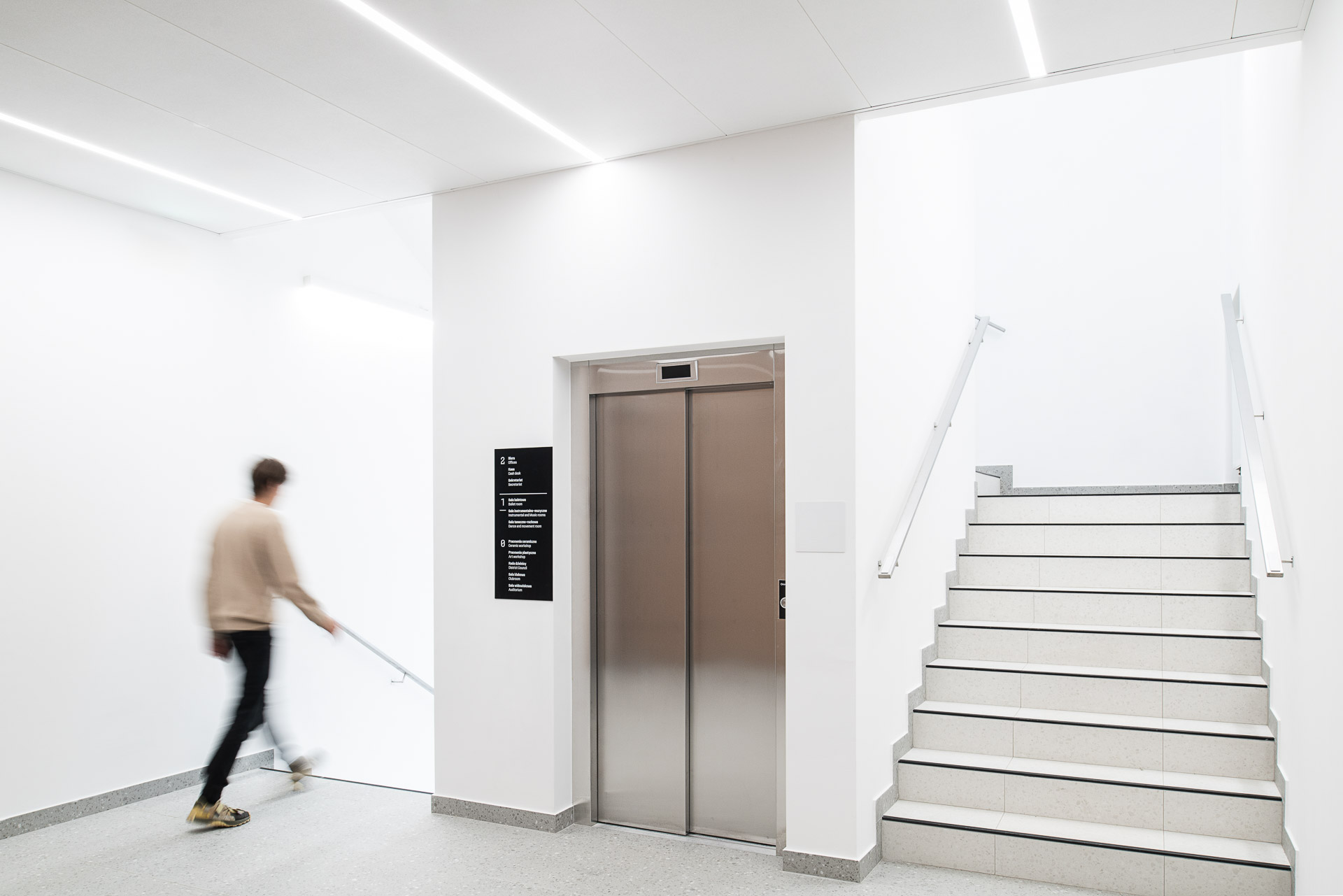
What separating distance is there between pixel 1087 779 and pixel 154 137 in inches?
192

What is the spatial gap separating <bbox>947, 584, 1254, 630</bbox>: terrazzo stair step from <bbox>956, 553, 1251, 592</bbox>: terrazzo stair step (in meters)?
0.05

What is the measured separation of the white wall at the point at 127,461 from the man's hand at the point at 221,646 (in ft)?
2.40

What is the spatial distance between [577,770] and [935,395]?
9.02 feet

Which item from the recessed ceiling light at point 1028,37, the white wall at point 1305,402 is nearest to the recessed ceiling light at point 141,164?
the recessed ceiling light at point 1028,37

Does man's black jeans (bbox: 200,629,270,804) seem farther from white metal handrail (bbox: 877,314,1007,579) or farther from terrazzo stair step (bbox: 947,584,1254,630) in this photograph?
terrazzo stair step (bbox: 947,584,1254,630)

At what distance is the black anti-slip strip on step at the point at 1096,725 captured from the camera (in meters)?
3.87

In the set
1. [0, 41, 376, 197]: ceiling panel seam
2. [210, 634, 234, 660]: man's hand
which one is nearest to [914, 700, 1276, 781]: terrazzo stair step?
[210, 634, 234, 660]: man's hand

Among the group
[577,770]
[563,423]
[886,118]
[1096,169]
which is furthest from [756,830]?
[1096,169]

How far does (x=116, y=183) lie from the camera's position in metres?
4.68

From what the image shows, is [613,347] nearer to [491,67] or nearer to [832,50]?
[491,67]

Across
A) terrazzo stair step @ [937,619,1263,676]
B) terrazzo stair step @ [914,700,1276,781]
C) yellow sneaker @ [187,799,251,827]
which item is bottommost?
yellow sneaker @ [187,799,251,827]

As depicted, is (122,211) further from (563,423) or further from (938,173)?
(938,173)

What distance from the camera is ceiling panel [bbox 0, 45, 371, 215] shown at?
3.60 meters

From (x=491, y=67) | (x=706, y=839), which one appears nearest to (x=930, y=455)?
(x=706, y=839)
